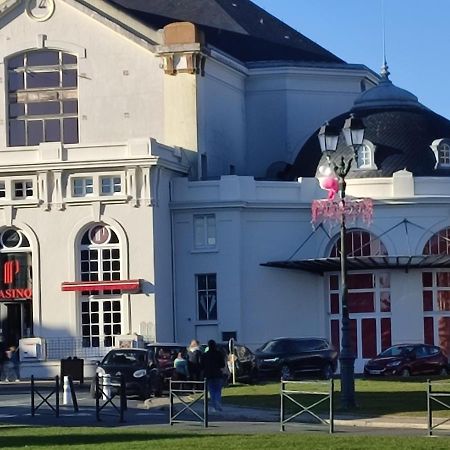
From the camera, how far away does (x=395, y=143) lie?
69.4 meters

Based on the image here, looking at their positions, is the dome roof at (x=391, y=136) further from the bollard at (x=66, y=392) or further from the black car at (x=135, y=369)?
the bollard at (x=66, y=392)

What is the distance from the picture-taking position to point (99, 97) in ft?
232

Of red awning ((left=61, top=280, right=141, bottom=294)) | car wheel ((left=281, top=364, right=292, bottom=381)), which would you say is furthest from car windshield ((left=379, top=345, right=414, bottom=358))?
red awning ((left=61, top=280, right=141, bottom=294))

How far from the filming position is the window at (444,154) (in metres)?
69.0

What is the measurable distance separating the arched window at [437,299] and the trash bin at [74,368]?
15.9 metres

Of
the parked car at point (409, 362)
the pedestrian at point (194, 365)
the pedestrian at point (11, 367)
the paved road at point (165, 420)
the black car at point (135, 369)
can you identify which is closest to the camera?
the paved road at point (165, 420)

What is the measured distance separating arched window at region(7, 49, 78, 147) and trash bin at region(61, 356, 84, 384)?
15833mm

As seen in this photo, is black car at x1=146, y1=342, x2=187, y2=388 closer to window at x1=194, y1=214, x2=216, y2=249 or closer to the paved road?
the paved road

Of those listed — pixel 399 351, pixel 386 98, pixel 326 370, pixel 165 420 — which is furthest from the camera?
pixel 386 98

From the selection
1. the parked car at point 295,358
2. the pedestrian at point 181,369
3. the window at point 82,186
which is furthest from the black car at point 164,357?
the window at point 82,186

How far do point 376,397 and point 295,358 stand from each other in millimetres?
13222

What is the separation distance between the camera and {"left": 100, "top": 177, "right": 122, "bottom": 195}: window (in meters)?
65.4

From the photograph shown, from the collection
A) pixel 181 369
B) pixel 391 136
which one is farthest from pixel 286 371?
pixel 391 136

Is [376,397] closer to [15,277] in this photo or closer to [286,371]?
[286,371]
